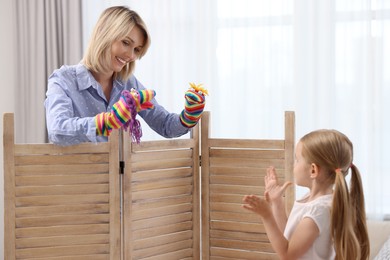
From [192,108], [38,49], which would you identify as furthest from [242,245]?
[38,49]

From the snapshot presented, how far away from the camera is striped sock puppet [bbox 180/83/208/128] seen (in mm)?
2291

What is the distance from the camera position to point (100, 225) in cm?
226

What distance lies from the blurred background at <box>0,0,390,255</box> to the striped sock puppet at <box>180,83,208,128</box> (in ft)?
3.61

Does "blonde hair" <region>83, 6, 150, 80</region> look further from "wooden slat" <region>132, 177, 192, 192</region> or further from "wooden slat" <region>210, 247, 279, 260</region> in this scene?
"wooden slat" <region>210, 247, 279, 260</region>

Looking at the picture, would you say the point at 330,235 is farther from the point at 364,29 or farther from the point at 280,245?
the point at 364,29

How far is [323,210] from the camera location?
174cm

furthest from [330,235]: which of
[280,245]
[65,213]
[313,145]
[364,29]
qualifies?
A: [364,29]

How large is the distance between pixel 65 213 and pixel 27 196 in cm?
16

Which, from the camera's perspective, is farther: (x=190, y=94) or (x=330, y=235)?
(x=190, y=94)

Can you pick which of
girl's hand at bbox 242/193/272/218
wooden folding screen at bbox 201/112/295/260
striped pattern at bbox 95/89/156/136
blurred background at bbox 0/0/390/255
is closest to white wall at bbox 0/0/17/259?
blurred background at bbox 0/0/390/255

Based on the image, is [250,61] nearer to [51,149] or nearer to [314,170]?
[51,149]

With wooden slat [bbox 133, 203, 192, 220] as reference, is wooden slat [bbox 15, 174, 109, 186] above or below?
above

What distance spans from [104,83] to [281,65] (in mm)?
1294

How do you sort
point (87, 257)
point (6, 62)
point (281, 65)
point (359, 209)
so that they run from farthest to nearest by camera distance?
1. point (6, 62)
2. point (281, 65)
3. point (87, 257)
4. point (359, 209)
